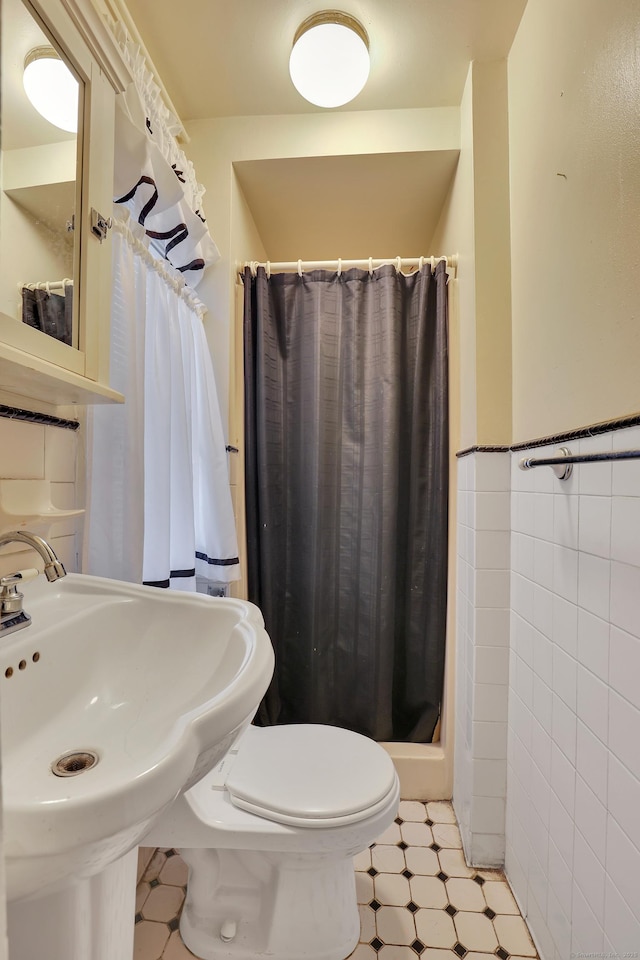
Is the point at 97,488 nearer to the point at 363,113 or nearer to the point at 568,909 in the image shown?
the point at 568,909

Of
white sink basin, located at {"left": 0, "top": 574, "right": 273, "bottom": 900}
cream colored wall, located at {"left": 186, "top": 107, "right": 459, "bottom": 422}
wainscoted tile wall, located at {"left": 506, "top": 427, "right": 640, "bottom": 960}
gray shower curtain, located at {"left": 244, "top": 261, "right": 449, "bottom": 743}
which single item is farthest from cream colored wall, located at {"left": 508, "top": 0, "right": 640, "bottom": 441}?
white sink basin, located at {"left": 0, "top": 574, "right": 273, "bottom": 900}

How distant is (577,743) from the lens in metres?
0.87

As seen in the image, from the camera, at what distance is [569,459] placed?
824 mm

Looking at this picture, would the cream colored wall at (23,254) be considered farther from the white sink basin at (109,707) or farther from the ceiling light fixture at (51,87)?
the white sink basin at (109,707)

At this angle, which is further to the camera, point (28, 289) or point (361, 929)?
point (361, 929)

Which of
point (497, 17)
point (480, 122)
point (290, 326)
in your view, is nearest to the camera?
point (497, 17)

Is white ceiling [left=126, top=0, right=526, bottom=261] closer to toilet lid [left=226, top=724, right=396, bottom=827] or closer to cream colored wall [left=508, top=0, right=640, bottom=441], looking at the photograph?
cream colored wall [left=508, top=0, right=640, bottom=441]

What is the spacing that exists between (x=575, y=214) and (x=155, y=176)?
3.16 ft

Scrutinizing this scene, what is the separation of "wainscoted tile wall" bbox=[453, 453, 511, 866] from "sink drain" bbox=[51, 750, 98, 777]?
3.28ft

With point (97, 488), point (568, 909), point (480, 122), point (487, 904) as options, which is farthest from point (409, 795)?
point (480, 122)

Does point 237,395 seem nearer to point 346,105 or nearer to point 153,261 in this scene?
point 153,261

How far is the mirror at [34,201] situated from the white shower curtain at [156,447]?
0.66ft

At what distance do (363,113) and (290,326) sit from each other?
28.7 inches

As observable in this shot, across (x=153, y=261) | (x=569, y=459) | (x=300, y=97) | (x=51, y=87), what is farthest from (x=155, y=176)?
(x=569, y=459)
